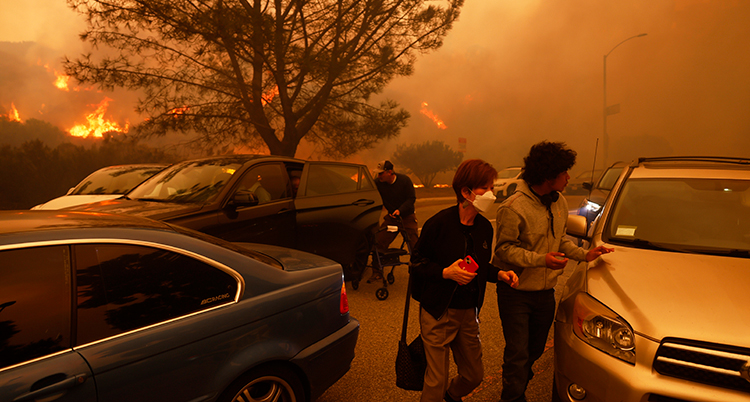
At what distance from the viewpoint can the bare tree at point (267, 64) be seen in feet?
32.8

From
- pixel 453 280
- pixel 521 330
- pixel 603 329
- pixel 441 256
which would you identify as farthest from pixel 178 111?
pixel 603 329

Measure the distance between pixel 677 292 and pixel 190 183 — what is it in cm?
455

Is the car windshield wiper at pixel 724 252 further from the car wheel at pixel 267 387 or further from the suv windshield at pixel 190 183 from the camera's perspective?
the suv windshield at pixel 190 183

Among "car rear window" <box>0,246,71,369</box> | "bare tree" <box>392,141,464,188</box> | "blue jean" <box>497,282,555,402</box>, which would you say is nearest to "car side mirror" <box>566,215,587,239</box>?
"blue jean" <box>497,282,555,402</box>

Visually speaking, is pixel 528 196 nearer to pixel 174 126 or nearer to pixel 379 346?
pixel 379 346

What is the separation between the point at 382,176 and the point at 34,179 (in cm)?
1204

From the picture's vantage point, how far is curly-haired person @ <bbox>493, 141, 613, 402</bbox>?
8.47 ft

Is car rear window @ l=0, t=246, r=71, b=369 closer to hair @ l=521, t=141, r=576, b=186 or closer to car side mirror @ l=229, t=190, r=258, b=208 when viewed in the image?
hair @ l=521, t=141, r=576, b=186

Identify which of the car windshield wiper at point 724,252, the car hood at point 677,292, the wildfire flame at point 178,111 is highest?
the wildfire flame at point 178,111

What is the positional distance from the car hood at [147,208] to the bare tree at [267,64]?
6.80 metres

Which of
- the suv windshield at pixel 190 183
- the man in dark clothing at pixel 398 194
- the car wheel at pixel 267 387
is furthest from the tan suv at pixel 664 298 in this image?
the suv windshield at pixel 190 183

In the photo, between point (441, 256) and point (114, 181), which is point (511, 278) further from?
point (114, 181)

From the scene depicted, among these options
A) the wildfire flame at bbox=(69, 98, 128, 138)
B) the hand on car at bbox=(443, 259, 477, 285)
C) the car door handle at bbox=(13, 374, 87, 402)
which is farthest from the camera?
the wildfire flame at bbox=(69, 98, 128, 138)

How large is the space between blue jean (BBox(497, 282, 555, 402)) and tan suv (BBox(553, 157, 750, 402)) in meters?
0.13
